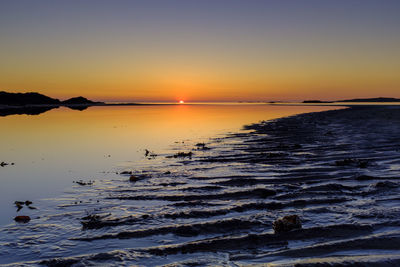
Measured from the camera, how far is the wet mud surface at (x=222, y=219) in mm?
6363

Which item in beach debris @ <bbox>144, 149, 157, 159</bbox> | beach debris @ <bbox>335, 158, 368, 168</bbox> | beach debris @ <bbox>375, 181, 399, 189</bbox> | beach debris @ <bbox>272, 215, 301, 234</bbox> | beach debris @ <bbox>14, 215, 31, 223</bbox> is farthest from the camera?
beach debris @ <bbox>144, 149, 157, 159</bbox>

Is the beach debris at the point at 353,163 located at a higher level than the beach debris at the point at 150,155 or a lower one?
higher

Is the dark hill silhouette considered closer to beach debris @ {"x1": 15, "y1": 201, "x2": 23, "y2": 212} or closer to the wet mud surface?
beach debris @ {"x1": 15, "y1": 201, "x2": 23, "y2": 212}

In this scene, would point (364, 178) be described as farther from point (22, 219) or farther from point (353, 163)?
point (22, 219)

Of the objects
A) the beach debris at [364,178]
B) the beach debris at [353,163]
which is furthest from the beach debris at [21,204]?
the beach debris at [353,163]

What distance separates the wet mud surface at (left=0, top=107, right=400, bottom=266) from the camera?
20.9 feet

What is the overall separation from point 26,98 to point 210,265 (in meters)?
209

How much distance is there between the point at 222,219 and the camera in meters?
8.48

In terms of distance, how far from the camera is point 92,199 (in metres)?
11.4

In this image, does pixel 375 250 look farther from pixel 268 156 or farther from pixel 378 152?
pixel 378 152

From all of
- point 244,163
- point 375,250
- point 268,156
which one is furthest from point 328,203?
point 268,156

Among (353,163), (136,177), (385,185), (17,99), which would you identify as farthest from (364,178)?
(17,99)

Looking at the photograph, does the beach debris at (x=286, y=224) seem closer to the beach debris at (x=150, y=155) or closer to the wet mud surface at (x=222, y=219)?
the wet mud surface at (x=222, y=219)

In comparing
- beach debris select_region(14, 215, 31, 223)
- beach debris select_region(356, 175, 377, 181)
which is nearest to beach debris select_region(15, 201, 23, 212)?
beach debris select_region(14, 215, 31, 223)
